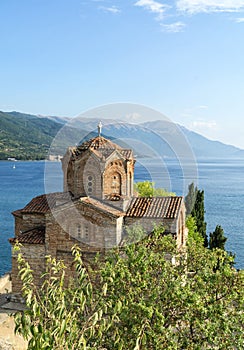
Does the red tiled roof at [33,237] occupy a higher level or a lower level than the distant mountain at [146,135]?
lower

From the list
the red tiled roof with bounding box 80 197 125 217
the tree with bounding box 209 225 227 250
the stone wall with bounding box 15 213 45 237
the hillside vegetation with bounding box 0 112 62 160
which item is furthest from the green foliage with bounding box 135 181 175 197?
the hillside vegetation with bounding box 0 112 62 160

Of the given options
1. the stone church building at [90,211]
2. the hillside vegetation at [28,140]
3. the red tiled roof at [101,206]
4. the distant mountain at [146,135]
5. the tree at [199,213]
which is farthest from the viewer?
the hillside vegetation at [28,140]

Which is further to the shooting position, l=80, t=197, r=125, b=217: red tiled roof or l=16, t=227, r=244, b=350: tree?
l=80, t=197, r=125, b=217: red tiled roof

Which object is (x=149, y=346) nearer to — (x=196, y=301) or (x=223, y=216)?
(x=196, y=301)

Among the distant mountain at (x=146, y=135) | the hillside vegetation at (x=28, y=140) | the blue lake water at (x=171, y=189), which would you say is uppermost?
the hillside vegetation at (x=28, y=140)

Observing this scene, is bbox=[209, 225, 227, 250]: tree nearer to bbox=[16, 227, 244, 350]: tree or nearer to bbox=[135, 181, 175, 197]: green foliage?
bbox=[135, 181, 175, 197]: green foliage

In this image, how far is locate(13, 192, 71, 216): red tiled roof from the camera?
19.3m

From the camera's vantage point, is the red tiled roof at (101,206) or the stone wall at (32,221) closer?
the red tiled roof at (101,206)

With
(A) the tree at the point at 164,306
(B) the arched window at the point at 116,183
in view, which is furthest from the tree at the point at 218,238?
(A) the tree at the point at 164,306

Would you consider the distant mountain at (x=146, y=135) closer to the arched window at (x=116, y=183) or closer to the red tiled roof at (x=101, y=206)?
the arched window at (x=116, y=183)

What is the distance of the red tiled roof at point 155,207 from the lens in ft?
60.4

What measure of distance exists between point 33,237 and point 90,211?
10.7ft

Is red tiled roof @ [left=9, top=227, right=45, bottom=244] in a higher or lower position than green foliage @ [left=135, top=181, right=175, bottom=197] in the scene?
lower

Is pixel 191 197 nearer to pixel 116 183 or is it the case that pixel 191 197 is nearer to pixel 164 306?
pixel 116 183
